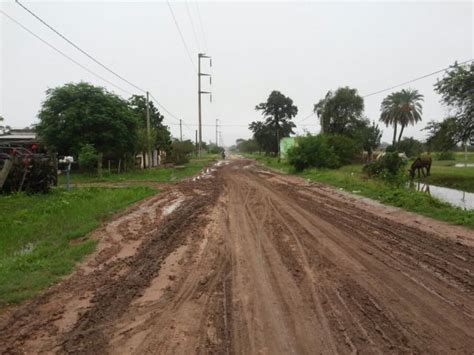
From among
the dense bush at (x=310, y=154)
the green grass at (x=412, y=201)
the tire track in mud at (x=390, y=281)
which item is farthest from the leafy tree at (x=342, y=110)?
the tire track in mud at (x=390, y=281)

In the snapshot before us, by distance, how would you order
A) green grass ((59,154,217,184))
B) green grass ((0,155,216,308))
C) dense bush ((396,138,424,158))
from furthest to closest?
dense bush ((396,138,424,158))
green grass ((59,154,217,184))
green grass ((0,155,216,308))

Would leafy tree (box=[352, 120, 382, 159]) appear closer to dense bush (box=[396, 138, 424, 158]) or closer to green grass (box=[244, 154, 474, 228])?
dense bush (box=[396, 138, 424, 158])

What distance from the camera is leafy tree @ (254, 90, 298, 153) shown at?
6642 cm

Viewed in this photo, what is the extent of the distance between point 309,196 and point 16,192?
11.7m

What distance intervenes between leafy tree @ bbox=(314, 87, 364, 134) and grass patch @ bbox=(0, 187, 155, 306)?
40473mm

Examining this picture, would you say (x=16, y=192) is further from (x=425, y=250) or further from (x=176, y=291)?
(x=425, y=250)

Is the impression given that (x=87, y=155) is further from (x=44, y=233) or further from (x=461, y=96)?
(x=461, y=96)

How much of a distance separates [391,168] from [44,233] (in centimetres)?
1668

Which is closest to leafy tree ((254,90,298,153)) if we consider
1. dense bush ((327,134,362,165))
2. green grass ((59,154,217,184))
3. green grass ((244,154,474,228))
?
dense bush ((327,134,362,165))

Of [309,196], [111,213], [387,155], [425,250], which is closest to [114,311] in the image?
[425,250]

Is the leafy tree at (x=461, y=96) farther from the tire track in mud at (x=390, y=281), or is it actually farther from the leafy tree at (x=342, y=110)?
the leafy tree at (x=342, y=110)

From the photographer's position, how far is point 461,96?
2478 centimetres

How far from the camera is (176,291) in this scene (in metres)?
5.49

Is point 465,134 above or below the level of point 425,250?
above
